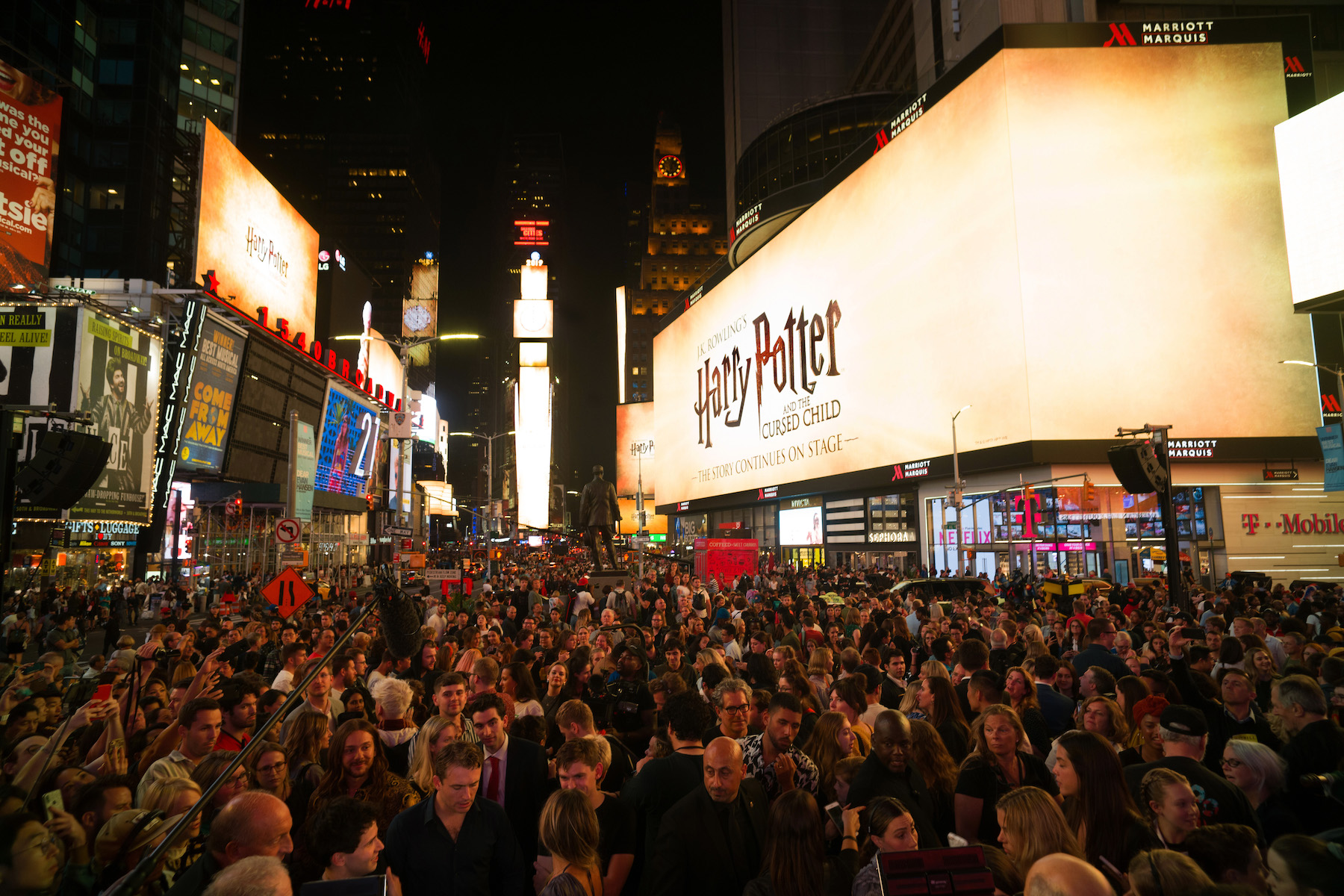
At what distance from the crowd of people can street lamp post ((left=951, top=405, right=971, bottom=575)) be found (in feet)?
77.2

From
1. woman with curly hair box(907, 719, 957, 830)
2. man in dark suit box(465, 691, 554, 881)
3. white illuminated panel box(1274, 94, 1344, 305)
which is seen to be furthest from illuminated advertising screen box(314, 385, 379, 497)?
white illuminated panel box(1274, 94, 1344, 305)

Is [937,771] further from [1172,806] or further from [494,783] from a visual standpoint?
[494,783]

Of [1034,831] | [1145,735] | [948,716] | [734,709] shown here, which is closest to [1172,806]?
[1034,831]

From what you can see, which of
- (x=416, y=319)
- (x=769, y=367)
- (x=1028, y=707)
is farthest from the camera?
(x=416, y=319)

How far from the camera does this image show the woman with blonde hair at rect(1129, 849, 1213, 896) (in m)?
2.81

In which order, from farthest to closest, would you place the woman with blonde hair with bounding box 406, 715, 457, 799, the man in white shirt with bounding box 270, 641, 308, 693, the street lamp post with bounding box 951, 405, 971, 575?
the street lamp post with bounding box 951, 405, 971, 575, the man in white shirt with bounding box 270, 641, 308, 693, the woman with blonde hair with bounding box 406, 715, 457, 799

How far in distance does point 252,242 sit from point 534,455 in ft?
113

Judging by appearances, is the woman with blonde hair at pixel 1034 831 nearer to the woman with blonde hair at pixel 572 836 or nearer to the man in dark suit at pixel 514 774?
the woman with blonde hair at pixel 572 836

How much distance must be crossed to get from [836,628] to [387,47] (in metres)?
198

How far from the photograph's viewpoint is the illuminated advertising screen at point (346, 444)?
1736 inches

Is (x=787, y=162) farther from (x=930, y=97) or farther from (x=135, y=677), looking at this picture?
(x=135, y=677)

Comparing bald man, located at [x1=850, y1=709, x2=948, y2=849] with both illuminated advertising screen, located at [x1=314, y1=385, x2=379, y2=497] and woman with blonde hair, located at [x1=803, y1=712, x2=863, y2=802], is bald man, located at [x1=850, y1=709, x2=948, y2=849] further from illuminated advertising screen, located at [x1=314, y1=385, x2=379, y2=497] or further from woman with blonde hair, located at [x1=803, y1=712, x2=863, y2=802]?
illuminated advertising screen, located at [x1=314, y1=385, x2=379, y2=497]

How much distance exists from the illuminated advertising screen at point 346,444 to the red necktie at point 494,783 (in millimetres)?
42054

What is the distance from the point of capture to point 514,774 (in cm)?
509
